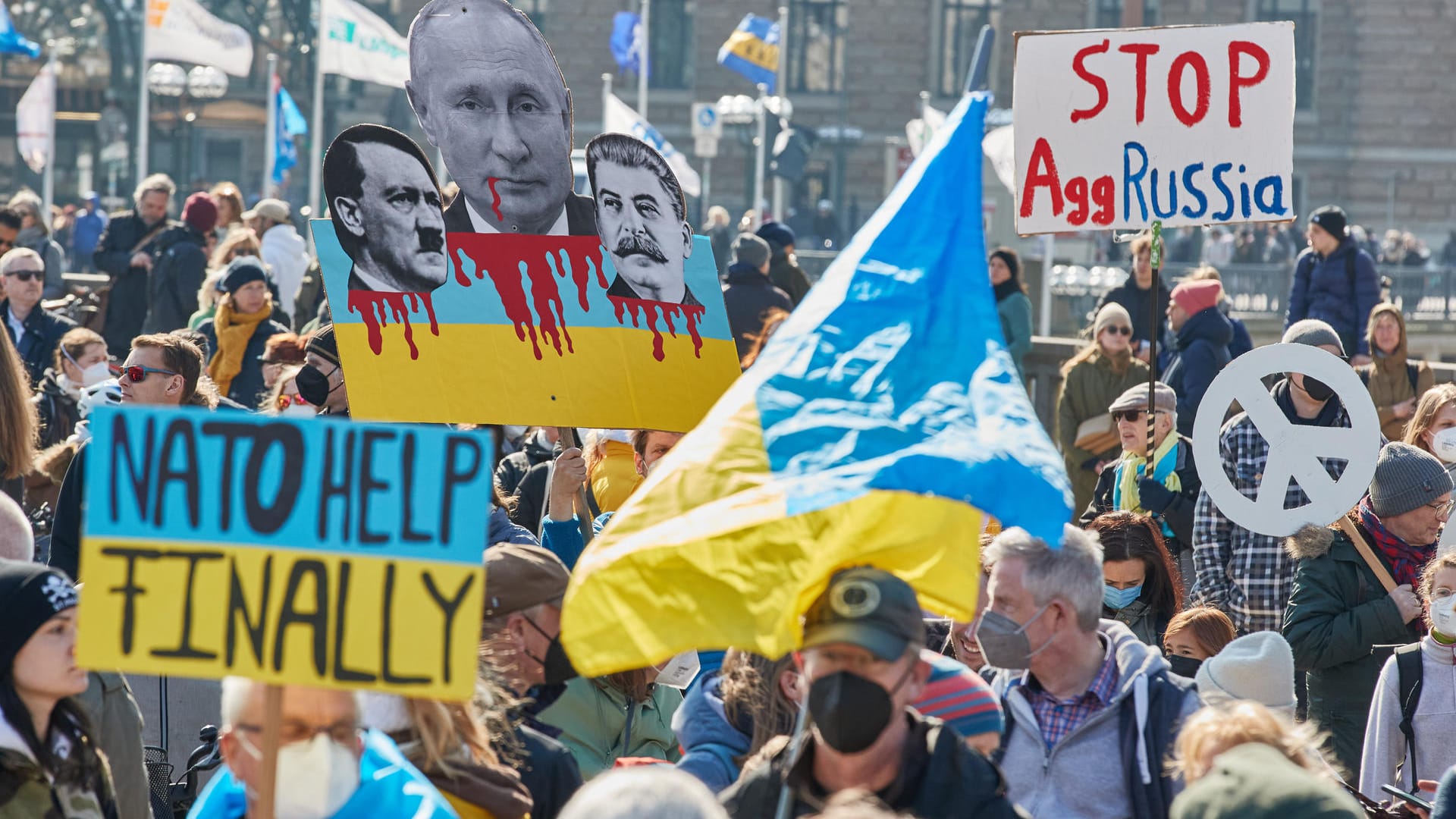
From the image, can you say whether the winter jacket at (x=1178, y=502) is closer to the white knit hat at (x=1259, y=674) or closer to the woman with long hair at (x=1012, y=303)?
the white knit hat at (x=1259, y=674)

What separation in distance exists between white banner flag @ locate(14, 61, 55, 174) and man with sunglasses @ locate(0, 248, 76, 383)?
729 centimetres

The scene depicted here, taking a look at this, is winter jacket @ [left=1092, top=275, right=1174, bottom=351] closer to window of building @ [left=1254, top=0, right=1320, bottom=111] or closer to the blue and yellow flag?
the blue and yellow flag

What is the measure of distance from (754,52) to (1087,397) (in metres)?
18.1

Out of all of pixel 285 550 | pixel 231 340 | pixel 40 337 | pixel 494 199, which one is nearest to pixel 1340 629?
pixel 494 199

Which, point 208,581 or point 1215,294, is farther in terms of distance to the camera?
point 1215,294

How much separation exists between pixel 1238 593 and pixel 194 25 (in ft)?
45.1

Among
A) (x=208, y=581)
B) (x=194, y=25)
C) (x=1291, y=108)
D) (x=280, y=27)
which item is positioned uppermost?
(x=280, y=27)

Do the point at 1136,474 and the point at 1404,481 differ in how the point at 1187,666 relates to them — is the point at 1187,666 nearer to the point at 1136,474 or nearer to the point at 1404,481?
the point at 1404,481

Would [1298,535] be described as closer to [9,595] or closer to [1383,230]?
[9,595]

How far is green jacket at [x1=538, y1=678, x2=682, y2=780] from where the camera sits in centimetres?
388

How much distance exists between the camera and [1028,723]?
339 centimetres

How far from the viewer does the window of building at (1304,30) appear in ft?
127

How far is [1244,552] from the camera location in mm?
5723

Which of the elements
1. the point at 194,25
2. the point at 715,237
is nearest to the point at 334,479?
the point at 194,25
